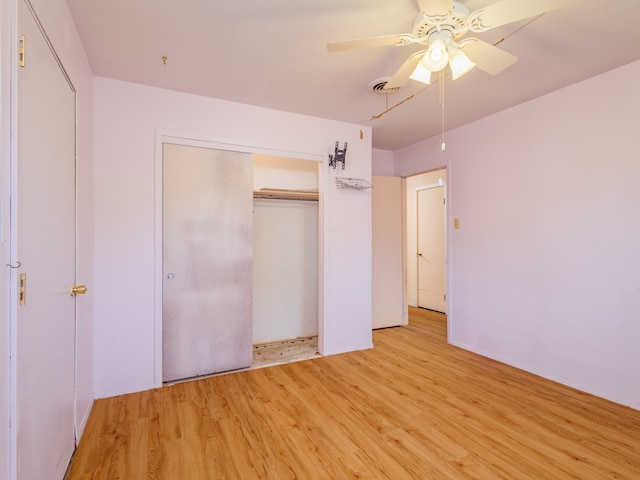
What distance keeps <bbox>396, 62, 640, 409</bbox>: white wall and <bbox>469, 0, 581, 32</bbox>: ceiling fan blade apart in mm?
1752


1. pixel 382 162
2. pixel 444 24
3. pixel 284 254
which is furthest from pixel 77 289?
pixel 382 162

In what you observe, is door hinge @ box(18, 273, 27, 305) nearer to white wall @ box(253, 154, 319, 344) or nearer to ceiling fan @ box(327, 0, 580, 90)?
ceiling fan @ box(327, 0, 580, 90)

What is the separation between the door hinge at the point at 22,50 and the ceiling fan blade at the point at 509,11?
188 cm

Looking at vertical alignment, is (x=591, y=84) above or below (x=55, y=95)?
above

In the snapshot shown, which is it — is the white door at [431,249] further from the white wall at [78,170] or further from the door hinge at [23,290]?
the door hinge at [23,290]

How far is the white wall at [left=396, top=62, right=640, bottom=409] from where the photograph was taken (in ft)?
8.12

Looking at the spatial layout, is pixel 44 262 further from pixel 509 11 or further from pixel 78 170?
pixel 509 11

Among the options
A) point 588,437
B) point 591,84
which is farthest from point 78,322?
point 591,84

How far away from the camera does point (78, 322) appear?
6.64 feet

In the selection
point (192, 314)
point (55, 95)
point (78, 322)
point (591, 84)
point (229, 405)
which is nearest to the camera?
point (55, 95)

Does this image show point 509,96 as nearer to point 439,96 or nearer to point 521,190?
point 439,96

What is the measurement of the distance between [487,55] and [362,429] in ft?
8.07

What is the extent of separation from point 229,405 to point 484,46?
2.94 m

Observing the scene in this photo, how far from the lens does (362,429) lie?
215cm
